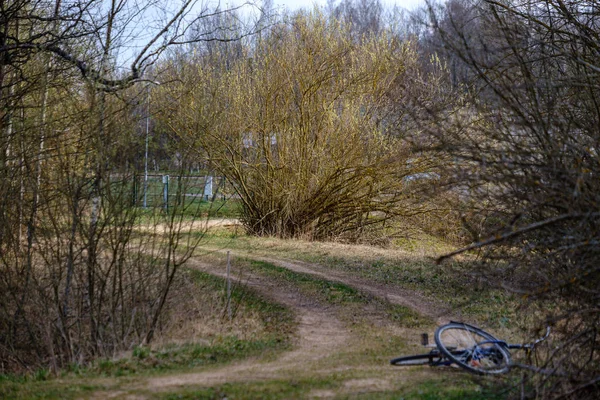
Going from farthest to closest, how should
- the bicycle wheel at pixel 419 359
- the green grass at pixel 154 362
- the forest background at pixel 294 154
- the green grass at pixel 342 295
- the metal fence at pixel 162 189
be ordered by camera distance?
the green grass at pixel 342 295 < the metal fence at pixel 162 189 < the bicycle wheel at pixel 419 359 < the green grass at pixel 154 362 < the forest background at pixel 294 154

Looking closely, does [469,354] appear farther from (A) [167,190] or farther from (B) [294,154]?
(B) [294,154]

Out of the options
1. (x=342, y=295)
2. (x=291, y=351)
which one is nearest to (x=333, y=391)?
(x=291, y=351)

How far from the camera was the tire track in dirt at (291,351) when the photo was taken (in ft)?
24.0

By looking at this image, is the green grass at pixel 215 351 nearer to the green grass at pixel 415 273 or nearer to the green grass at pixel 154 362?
the green grass at pixel 154 362

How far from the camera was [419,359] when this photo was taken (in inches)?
314

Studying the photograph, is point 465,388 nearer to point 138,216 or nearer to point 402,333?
point 402,333

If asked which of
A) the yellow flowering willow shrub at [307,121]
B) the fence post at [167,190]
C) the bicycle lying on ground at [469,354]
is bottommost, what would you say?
the bicycle lying on ground at [469,354]

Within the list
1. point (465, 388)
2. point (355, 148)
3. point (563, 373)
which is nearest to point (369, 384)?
point (465, 388)

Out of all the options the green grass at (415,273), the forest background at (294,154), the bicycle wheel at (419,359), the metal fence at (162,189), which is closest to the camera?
the forest background at (294,154)

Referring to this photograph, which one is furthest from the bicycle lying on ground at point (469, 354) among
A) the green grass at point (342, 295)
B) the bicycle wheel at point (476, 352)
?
the green grass at point (342, 295)

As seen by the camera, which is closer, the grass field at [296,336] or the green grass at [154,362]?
the grass field at [296,336]

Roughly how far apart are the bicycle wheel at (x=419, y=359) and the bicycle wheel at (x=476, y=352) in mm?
161

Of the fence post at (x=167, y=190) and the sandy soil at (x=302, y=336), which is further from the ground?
the fence post at (x=167, y=190)

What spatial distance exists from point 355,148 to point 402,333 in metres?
10.7
